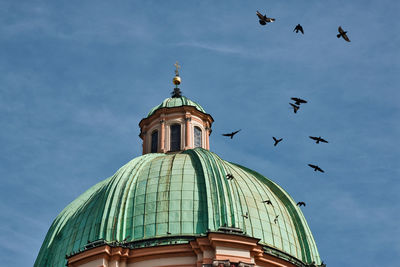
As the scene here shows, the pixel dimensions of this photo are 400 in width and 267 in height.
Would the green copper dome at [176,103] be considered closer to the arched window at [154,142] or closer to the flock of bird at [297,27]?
the arched window at [154,142]

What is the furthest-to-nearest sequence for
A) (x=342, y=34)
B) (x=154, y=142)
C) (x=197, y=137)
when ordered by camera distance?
1. (x=197, y=137)
2. (x=154, y=142)
3. (x=342, y=34)

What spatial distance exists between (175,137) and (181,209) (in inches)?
372

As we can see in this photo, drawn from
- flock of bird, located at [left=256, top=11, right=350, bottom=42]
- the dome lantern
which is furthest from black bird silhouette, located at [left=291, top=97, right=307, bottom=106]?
the dome lantern

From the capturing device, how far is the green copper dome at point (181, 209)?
41.6 m

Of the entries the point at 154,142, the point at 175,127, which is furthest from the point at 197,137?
the point at 154,142

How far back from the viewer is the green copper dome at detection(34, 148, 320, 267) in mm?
41594

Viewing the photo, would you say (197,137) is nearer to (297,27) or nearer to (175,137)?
(175,137)

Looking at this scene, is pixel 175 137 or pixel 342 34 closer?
pixel 342 34

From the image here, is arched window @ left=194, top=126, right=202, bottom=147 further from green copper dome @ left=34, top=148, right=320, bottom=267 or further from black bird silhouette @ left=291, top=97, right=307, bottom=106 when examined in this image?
black bird silhouette @ left=291, top=97, right=307, bottom=106

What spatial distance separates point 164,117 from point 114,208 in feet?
34.2

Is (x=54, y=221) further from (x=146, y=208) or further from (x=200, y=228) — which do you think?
(x=200, y=228)

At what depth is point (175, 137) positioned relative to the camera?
51.0 m

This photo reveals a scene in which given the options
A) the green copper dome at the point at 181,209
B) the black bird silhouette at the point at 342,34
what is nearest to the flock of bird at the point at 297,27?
the black bird silhouette at the point at 342,34

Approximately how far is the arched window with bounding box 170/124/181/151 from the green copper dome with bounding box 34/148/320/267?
12.2 feet
